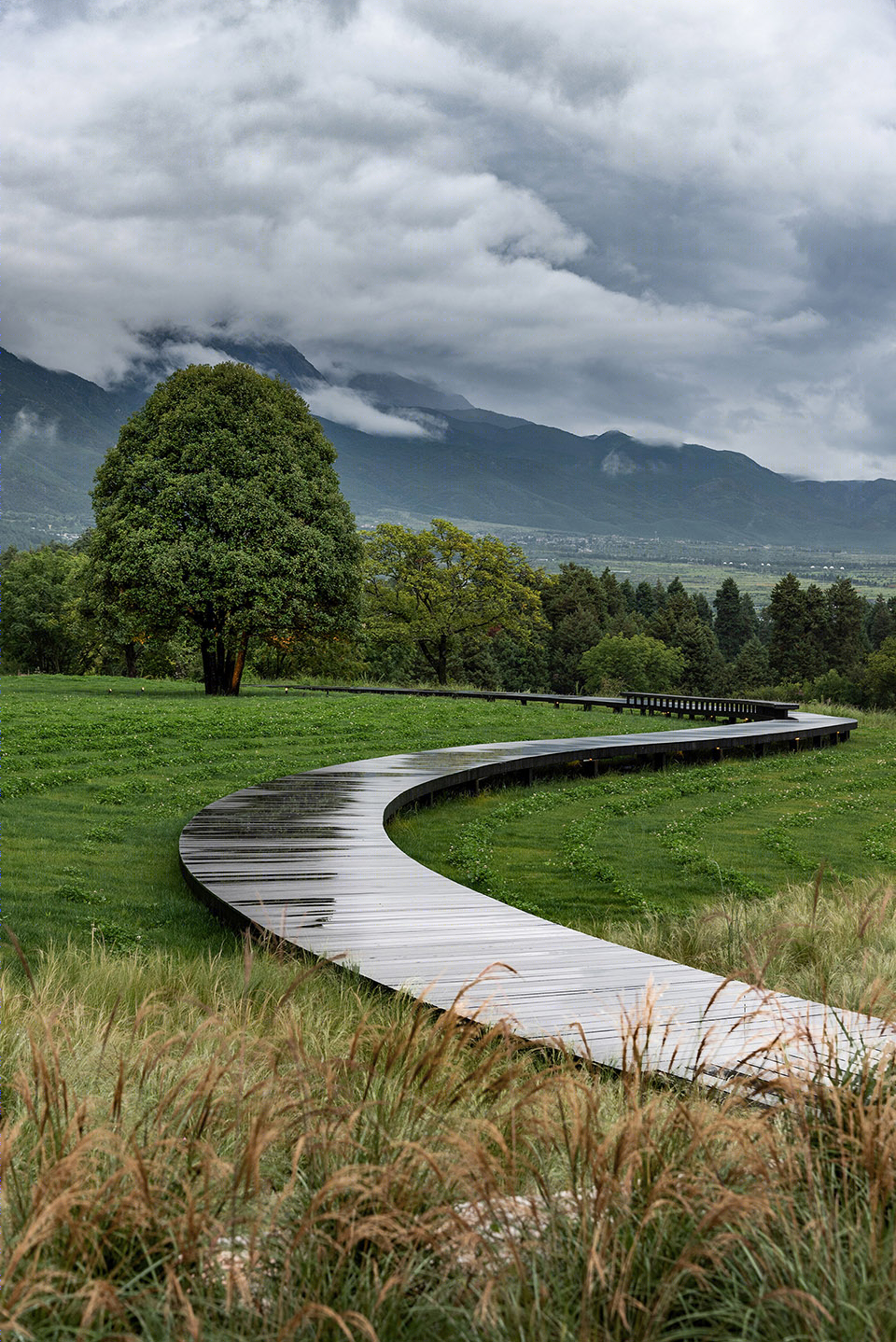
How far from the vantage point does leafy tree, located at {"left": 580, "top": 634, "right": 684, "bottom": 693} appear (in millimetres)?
72438

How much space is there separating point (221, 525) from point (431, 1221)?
24088mm

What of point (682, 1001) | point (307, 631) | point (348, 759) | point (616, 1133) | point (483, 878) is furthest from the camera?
point (307, 631)

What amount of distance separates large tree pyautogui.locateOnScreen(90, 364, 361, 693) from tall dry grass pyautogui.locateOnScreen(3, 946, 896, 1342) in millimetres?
22633

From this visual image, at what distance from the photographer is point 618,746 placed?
17609mm

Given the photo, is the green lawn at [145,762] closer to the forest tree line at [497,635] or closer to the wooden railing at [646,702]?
the wooden railing at [646,702]

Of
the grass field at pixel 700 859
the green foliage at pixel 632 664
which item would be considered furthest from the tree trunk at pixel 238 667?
the green foliage at pixel 632 664

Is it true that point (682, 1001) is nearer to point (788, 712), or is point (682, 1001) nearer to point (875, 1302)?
point (875, 1302)

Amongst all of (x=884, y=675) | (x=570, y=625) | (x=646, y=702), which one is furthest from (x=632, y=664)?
(x=646, y=702)

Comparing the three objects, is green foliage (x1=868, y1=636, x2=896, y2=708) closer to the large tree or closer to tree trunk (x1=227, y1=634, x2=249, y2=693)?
the large tree

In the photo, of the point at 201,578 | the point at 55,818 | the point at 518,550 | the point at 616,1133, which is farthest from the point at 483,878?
the point at 518,550

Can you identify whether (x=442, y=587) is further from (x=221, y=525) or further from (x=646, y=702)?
(x=221, y=525)

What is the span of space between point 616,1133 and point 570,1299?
0.38 meters

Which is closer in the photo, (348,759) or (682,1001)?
(682,1001)

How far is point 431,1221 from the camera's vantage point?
2291 mm
